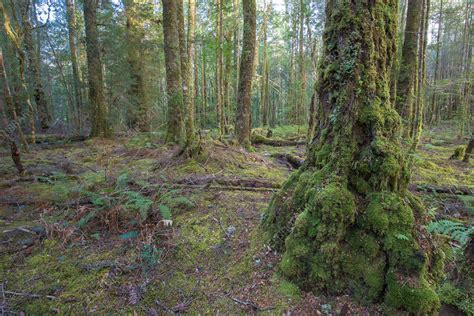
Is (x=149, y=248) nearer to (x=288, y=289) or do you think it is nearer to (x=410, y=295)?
(x=288, y=289)

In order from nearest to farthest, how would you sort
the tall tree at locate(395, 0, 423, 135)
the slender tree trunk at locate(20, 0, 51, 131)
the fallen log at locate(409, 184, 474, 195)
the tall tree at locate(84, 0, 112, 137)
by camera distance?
the fallen log at locate(409, 184, 474, 195)
the tall tree at locate(395, 0, 423, 135)
the tall tree at locate(84, 0, 112, 137)
the slender tree trunk at locate(20, 0, 51, 131)

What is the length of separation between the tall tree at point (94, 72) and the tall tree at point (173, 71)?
3920mm

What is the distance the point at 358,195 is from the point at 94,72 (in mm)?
11239

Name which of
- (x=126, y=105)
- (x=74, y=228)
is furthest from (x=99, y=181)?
(x=126, y=105)

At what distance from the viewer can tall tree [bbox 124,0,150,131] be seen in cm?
1218

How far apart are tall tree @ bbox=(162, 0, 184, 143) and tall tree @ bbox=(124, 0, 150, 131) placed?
451 centimetres

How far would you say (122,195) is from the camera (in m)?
3.78

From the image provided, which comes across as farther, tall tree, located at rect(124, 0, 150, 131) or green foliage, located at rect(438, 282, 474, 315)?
tall tree, located at rect(124, 0, 150, 131)

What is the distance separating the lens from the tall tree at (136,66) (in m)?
12.2

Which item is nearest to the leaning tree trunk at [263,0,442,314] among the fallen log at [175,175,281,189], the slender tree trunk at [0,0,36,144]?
the fallen log at [175,175,281,189]

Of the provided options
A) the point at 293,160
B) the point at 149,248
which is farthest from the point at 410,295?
the point at 293,160

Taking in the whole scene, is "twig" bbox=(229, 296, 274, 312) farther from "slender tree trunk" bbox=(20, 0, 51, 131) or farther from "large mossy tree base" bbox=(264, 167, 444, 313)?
"slender tree trunk" bbox=(20, 0, 51, 131)

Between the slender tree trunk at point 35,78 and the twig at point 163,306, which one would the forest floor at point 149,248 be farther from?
the slender tree trunk at point 35,78

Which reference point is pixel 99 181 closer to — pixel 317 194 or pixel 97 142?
pixel 317 194
